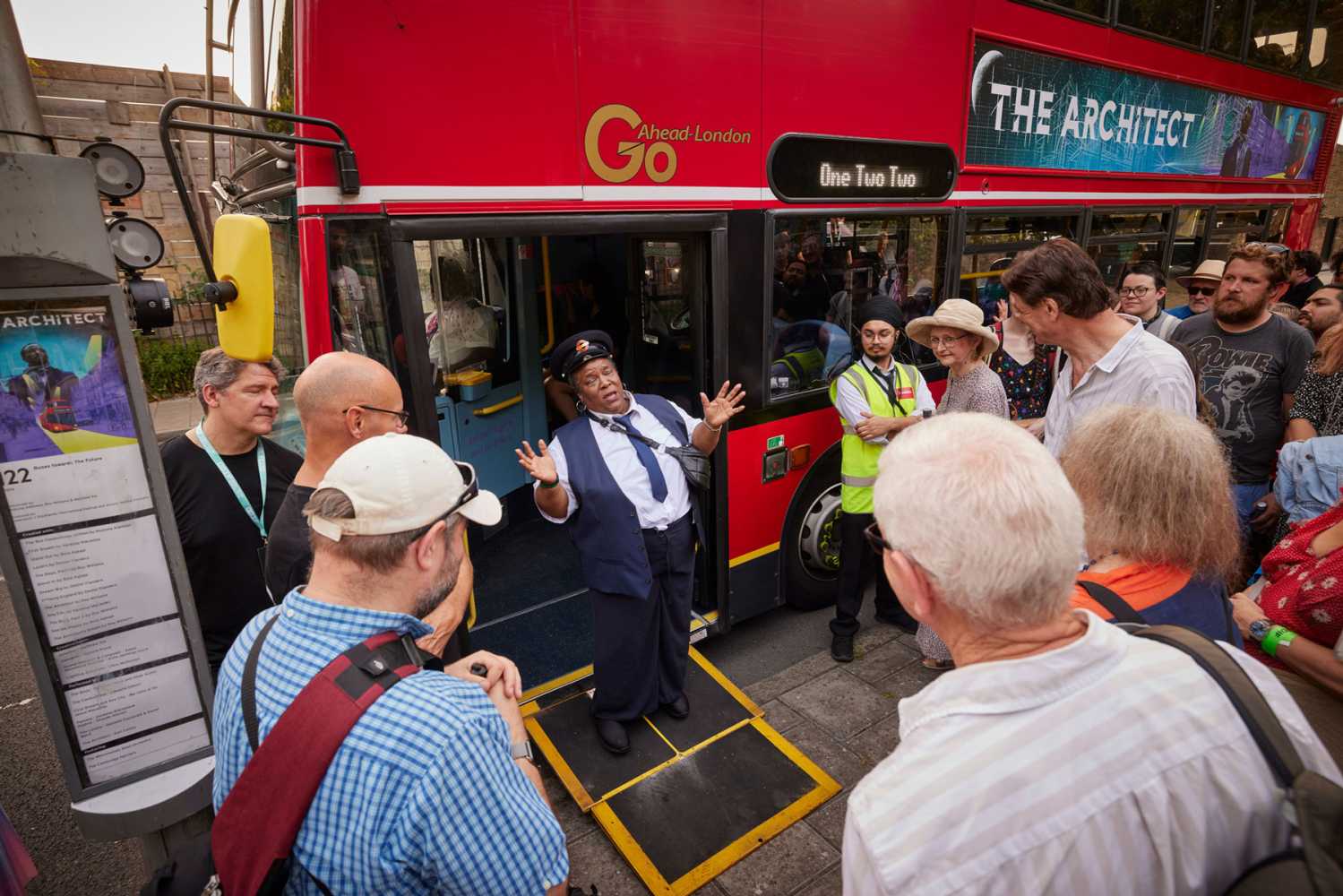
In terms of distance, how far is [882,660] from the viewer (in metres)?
3.66

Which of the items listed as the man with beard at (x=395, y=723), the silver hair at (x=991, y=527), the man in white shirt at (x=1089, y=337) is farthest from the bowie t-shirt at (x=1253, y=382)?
the man with beard at (x=395, y=723)

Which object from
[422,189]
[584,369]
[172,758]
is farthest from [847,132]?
[172,758]

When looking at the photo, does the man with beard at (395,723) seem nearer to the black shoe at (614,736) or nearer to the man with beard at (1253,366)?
the black shoe at (614,736)

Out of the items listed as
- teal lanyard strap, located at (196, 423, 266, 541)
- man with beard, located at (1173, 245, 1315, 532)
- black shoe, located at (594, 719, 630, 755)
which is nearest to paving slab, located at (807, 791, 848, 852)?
black shoe, located at (594, 719, 630, 755)

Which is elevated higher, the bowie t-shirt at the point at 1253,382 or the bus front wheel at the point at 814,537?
the bowie t-shirt at the point at 1253,382

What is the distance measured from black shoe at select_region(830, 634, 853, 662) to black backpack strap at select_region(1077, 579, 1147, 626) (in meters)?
2.38

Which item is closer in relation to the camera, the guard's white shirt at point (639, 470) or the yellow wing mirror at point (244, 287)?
the yellow wing mirror at point (244, 287)

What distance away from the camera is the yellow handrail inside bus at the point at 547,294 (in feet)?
16.2

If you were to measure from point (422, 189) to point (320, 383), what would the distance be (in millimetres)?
778

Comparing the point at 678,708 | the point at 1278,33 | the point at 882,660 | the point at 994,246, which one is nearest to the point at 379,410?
the point at 678,708

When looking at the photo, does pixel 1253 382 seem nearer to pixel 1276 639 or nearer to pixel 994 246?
pixel 994 246

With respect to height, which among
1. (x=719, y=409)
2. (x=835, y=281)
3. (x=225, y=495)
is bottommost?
(x=225, y=495)

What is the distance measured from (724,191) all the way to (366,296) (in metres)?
1.60

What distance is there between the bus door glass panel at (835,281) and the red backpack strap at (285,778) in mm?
2626
